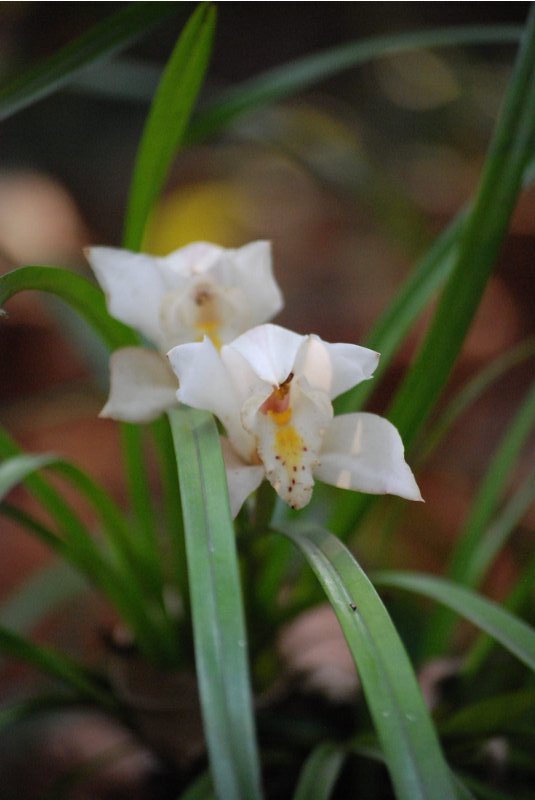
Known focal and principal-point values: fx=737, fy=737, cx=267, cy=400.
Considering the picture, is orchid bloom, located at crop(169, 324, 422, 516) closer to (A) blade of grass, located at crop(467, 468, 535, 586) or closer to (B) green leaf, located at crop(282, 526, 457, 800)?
(B) green leaf, located at crop(282, 526, 457, 800)

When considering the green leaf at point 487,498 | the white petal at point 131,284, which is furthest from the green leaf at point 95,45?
the green leaf at point 487,498

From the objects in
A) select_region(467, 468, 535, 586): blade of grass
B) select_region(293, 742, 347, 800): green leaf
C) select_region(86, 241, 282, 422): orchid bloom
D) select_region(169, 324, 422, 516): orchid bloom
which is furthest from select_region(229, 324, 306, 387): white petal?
select_region(467, 468, 535, 586): blade of grass

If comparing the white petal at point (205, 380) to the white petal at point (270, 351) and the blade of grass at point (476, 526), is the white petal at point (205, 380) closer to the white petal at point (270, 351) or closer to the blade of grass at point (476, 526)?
the white petal at point (270, 351)

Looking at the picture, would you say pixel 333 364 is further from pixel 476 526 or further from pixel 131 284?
pixel 476 526

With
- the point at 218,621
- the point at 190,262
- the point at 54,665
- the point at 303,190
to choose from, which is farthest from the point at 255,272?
the point at 303,190

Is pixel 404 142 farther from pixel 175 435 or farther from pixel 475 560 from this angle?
pixel 175 435

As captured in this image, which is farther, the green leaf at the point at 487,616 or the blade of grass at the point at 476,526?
the blade of grass at the point at 476,526
